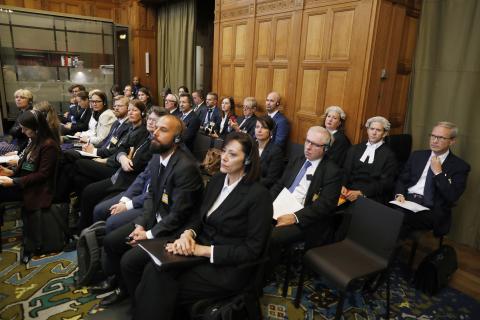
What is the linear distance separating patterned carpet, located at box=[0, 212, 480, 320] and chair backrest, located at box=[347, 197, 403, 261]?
20.5 inches

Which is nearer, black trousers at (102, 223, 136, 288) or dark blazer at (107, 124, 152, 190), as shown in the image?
black trousers at (102, 223, 136, 288)

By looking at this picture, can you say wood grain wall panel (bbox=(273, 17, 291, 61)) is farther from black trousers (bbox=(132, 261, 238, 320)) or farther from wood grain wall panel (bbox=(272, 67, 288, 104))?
black trousers (bbox=(132, 261, 238, 320))

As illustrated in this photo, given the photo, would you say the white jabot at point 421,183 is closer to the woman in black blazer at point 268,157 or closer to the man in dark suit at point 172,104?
the woman in black blazer at point 268,157

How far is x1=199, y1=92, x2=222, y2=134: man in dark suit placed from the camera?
17.4 ft

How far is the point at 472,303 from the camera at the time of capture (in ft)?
8.42

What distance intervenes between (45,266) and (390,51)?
3947 mm

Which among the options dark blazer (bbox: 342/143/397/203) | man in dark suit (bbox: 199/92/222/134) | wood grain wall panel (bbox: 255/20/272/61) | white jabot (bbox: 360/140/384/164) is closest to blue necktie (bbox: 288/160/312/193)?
dark blazer (bbox: 342/143/397/203)

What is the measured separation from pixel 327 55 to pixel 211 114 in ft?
7.40

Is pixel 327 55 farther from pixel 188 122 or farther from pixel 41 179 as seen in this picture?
pixel 41 179

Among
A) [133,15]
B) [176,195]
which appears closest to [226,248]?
Answer: [176,195]

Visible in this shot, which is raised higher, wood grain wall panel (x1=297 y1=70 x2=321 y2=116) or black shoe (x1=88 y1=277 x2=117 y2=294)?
wood grain wall panel (x1=297 y1=70 x2=321 y2=116)

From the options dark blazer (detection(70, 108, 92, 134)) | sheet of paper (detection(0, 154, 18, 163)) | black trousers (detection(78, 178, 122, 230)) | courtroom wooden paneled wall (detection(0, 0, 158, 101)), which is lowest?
black trousers (detection(78, 178, 122, 230))

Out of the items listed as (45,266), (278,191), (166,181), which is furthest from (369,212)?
(45,266)

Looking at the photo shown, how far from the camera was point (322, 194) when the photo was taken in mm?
2527
